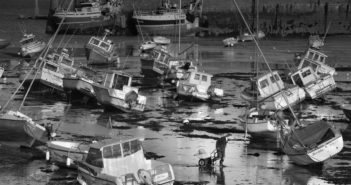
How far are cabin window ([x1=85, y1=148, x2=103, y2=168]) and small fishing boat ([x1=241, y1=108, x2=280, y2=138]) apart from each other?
12503 mm

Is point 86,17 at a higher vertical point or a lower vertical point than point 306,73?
lower

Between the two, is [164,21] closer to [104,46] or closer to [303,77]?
[104,46]

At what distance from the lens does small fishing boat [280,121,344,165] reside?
1401 inches

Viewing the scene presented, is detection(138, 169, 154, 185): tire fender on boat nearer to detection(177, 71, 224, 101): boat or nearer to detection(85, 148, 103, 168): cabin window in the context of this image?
detection(85, 148, 103, 168): cabin window

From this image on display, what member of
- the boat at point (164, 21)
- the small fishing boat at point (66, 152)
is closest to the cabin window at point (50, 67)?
the small fishing boat at point (66, 152)

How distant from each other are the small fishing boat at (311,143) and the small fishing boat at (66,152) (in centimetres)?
887

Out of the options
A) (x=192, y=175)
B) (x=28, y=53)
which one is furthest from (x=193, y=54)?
(x=192, y=175)

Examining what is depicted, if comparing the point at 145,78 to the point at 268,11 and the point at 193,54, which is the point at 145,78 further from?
the point at 268,11

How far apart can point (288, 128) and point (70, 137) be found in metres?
11.0

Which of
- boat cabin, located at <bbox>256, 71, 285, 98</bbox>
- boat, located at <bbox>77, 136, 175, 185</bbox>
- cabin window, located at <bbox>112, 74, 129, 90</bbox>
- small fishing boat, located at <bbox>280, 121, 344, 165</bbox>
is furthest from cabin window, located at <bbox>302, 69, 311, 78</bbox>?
boat, located at <bbox>77, 136, 175, 185</bbox>

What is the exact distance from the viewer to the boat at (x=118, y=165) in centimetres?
2956

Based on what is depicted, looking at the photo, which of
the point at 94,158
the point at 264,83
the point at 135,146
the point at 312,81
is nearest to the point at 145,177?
the point at 135,146

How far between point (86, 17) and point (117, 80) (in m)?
79.5

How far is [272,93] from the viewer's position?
5097 centimetres
